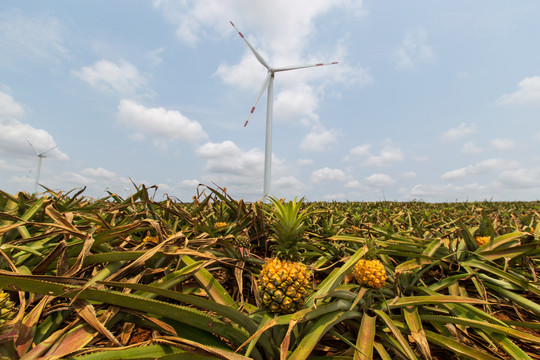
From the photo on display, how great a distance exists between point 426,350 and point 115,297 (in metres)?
1.71

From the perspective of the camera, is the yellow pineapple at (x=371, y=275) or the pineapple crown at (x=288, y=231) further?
the pineapple crown at (x=288, y=231)

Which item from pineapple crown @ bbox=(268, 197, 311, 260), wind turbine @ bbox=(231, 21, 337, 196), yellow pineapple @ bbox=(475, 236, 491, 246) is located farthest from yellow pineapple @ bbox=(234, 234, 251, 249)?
wind turbine @ bbox=(231, 21, 337, 196)

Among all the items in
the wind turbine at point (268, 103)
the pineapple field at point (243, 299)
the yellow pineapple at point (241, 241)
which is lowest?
the pineapple field at point (243, 299)

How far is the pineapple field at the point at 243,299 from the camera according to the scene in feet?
4.17

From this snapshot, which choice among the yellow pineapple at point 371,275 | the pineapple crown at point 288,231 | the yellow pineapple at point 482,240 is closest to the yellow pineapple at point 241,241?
the pineapple crown at point 288,231

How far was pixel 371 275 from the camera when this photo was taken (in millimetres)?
1970

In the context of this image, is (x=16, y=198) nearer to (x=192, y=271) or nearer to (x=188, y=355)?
(x=192, y=271)

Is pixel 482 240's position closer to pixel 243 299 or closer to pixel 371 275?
pixel 371 275

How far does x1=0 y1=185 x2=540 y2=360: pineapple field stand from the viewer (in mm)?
1270

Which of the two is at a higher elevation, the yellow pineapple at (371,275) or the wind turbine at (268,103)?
the wind turbine at (268,103)

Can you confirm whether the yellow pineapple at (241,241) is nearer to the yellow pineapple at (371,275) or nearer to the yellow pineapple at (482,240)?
the yellow pineapple at (371,275)

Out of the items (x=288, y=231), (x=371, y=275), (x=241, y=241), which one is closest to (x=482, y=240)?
(x=371, y=275)

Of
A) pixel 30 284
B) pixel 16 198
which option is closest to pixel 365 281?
pixel 30 284

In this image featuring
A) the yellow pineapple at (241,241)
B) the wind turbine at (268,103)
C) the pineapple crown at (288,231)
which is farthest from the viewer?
the wind turbine at (268,103)
